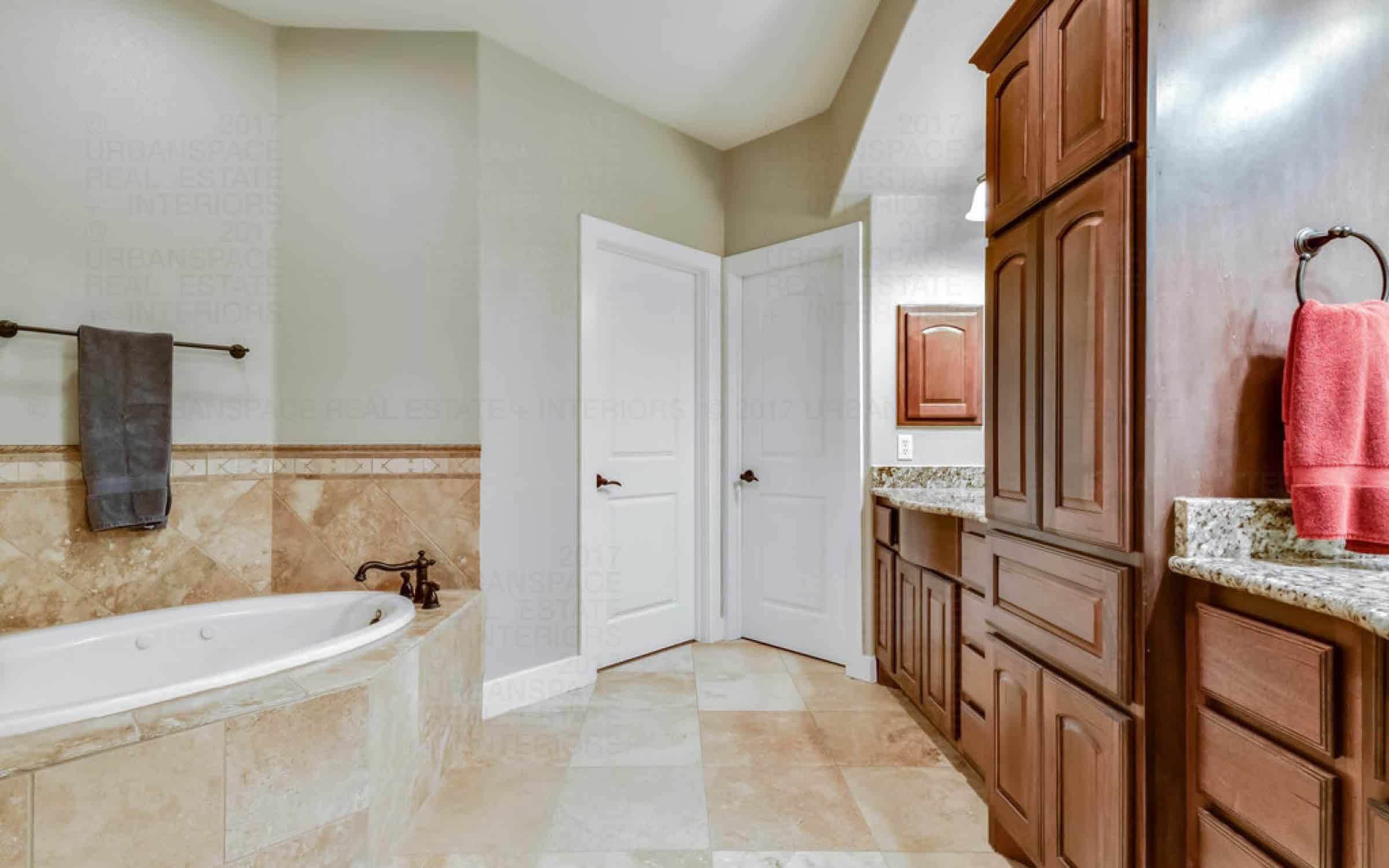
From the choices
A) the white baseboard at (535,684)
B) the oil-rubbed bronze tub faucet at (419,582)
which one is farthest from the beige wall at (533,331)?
the oil-rubbed bronze tub faucet at (419,582)

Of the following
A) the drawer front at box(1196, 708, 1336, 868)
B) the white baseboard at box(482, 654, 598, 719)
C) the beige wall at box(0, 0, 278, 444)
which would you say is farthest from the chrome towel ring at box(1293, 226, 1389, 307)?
the beige wall at box(0, 0, 278, 444)

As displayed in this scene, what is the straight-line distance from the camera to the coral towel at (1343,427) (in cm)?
99

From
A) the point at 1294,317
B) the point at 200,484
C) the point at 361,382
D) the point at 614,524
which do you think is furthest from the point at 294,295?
the point at 1294,317

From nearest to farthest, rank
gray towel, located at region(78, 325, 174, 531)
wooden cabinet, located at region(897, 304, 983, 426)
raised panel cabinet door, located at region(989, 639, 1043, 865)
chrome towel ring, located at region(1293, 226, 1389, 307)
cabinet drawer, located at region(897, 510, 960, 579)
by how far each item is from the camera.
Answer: chrome towel ring, located at region(1293, 226, 1389, 307)
raised panel cabinet door, located at region(989, 639, 1043, 865)
gray towel, located at region(78, 325, 174, 531)
cabinet drawer, located at region(897, 510, 960, 579)
wooden cabinet, located at region(897, 304, 983, 426)

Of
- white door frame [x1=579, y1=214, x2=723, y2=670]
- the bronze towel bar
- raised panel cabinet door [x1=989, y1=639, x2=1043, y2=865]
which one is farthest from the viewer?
white door frame [x1=579, y1=214, x2=723, y2=670]

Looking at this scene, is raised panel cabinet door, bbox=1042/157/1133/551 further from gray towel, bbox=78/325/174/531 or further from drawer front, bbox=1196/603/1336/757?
gray towel, bbox=78/325/174/531

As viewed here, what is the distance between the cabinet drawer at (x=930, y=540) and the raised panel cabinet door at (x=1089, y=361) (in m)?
0.72

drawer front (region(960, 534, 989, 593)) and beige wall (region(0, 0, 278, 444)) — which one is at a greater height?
beige wall (region(0, 0, 278, 444))

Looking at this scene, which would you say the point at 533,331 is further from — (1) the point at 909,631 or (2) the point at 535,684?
(1) the point at 909,631

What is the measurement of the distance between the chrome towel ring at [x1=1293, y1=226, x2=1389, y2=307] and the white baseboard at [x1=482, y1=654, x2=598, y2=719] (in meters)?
2.58

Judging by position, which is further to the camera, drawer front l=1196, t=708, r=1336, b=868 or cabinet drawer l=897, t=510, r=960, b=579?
cabinet drawer l=897, t=510, r=960, b=579

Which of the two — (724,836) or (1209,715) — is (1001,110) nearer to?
(1209,715)

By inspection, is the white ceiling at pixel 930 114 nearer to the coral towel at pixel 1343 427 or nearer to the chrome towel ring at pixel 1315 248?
the chrome towel ring at pixel 1315 248

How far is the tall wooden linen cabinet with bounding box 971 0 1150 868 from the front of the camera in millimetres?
1101
